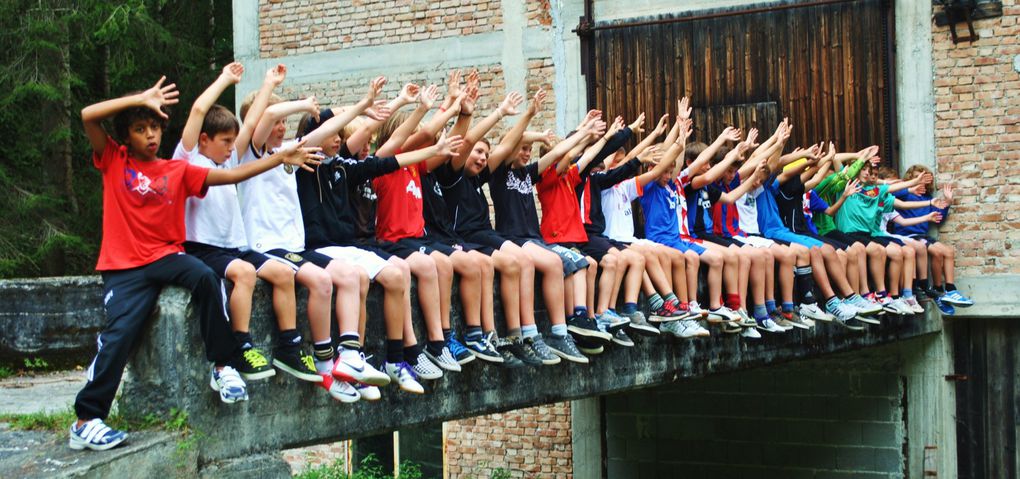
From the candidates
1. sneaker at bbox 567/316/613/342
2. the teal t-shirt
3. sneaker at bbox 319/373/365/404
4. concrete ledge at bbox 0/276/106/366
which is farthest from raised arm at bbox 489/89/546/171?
the teal t-shirt

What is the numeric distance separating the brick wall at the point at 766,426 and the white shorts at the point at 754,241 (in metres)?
3.43

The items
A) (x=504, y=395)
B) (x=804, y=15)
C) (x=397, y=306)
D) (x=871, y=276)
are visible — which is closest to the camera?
(x=397, y=306)

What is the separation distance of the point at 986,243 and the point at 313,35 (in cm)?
822

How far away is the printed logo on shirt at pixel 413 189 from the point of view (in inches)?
245

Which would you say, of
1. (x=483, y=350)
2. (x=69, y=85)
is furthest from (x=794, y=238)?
(x=69, y=85)

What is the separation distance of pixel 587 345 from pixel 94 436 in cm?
322

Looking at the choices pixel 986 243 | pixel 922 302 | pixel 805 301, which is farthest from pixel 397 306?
pixel 986 243

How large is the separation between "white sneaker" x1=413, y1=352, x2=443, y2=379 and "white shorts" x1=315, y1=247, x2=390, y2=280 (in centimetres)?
50

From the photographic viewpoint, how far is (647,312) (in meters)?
7.31

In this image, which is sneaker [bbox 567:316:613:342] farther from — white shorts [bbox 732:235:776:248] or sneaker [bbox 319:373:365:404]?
white shorts [bbox 732:235:776:248]

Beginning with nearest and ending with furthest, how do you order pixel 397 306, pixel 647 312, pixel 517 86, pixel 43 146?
pixel 397 306 → pixel 647 312 → pixel 517 86 → pixel 43 146

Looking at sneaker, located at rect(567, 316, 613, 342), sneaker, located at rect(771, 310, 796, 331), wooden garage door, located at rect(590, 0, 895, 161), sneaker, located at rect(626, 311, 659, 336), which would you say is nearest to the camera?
sneaker, located at rect(567, 316, 613, 342)

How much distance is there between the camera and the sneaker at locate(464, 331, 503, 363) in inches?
229

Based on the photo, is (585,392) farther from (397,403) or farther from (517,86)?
(517,86)
